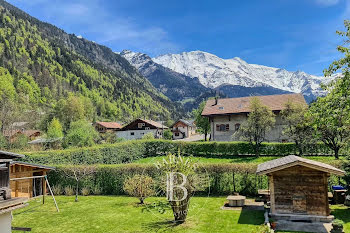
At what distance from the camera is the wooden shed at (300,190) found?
12.4 metres

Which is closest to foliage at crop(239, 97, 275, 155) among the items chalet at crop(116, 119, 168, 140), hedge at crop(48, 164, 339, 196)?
hedge at crop(48, 164, 339, 196)

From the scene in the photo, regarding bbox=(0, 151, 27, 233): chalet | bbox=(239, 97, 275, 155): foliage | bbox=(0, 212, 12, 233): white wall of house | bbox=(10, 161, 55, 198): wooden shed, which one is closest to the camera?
bbox=(0, 151, 27, 233): chalet

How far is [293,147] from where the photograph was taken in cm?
3048

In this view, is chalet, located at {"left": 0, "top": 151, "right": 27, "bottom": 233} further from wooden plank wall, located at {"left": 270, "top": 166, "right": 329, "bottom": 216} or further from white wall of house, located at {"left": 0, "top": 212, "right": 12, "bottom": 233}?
wooden plank wall, located at {"left": 270, "top": 166, "right": 329, "bottom": 216}

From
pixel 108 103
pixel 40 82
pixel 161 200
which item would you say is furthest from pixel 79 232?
pixel 108 103

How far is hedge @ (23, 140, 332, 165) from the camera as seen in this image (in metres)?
26.2

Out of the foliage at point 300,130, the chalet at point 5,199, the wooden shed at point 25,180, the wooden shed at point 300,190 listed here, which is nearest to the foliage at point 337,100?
the wooden shed at point 300,190

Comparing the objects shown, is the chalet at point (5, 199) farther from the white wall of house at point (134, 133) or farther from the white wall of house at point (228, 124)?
the white wall of house at point (134, 133)

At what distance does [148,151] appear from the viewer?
122 ft

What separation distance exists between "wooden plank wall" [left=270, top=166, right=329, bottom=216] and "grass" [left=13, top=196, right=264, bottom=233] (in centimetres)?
143

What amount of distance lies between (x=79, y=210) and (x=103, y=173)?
522 cm

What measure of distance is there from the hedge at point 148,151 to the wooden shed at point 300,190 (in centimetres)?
1828

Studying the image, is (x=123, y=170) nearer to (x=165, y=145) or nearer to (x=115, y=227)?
(x=115, y=227)

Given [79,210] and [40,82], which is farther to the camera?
[40,82]
